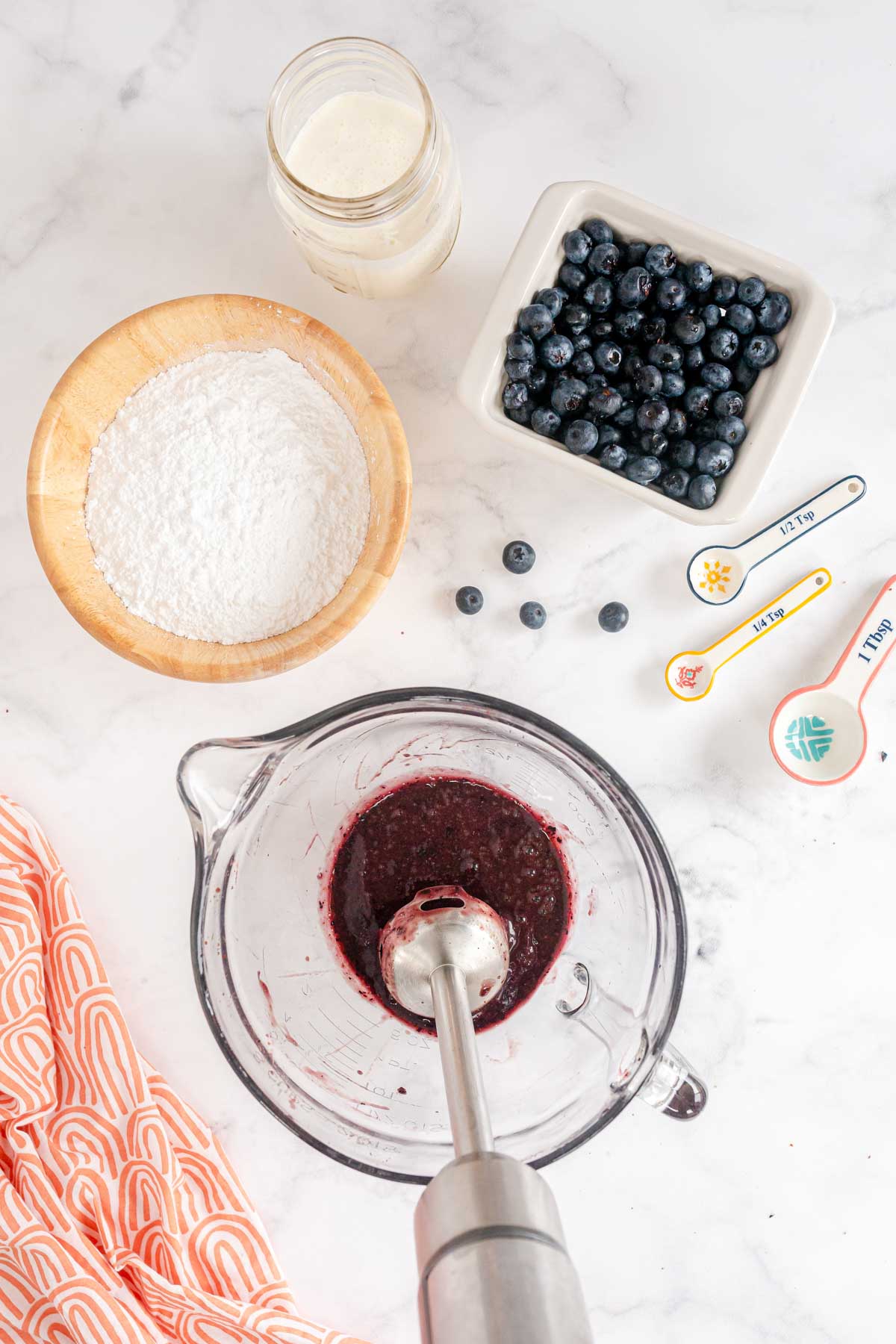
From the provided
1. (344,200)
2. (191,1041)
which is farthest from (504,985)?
(344,200)

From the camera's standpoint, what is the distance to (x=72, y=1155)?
992 mm

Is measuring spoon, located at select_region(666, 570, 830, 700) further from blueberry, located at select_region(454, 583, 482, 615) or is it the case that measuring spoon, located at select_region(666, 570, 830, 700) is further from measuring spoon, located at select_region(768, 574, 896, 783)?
blueberry, located at select_region(454, 583, 482, 615)

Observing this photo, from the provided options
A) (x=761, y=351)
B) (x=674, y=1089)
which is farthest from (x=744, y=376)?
(x=674, y=1089)

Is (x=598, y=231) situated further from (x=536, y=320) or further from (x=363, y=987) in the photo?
(x=363, y=987)

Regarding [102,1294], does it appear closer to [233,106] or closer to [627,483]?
[627,483]

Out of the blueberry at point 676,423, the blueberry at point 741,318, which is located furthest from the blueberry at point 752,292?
the blueberry at point 676,423

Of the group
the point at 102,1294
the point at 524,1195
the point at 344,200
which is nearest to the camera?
the point at 524,1195

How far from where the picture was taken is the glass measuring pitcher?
0.84 meters

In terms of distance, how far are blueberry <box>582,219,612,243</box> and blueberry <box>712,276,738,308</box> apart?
0.10 m

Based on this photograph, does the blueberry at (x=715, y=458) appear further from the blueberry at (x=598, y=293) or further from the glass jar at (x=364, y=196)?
the glass jar at (x=364, y=196)

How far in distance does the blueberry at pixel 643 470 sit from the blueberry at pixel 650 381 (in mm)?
57

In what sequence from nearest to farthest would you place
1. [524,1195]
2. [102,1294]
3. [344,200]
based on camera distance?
1. [524,1195]
2. [344,200]
3. [102,1294]

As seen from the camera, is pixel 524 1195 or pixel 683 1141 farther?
pixel 683 1141

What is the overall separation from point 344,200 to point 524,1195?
28.5 inches
